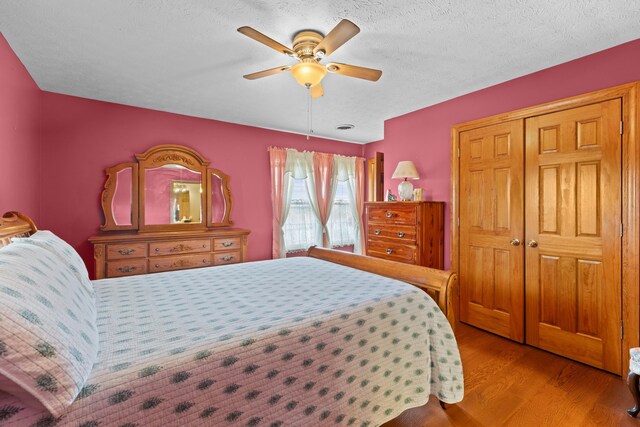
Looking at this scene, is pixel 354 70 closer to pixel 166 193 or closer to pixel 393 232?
pixel 393 232

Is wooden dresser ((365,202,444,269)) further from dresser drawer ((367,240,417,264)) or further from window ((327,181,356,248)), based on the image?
window ((327,181,356,248))

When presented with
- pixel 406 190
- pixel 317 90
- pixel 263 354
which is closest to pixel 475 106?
pixel 406 190

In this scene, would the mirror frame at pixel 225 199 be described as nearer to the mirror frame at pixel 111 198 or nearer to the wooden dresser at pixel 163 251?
the wooden dresser at pixel 163 251

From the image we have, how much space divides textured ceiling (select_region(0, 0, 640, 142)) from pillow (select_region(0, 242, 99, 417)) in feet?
5.47

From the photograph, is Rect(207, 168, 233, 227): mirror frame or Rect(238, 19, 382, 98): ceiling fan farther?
Rect(207, 168, 233, 227): mirror frame

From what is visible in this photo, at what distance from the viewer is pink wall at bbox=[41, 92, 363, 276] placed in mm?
3129

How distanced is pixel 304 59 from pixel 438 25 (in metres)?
0.93

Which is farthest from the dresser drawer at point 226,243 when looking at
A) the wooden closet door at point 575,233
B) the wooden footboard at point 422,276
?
the wooden closet door at point 575,233

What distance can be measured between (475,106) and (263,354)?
3.20 meters

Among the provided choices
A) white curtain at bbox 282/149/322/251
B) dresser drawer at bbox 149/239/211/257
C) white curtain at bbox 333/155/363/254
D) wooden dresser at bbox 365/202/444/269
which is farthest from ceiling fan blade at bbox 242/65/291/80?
white curtain at bbox 333/155/363/254

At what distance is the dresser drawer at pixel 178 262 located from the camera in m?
3.37

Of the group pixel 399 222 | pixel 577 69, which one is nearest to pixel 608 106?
pixel 577 69

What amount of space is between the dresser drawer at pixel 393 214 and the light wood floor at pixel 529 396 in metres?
1.40

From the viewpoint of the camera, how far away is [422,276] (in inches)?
74.2
